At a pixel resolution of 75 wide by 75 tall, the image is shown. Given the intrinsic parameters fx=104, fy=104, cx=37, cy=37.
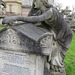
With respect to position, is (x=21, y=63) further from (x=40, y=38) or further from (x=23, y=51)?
(x=40, y=38)

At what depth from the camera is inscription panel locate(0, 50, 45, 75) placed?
178 cm

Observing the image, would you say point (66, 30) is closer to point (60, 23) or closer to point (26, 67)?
point (60, 23)

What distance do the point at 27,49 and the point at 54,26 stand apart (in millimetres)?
670

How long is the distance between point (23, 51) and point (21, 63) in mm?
256

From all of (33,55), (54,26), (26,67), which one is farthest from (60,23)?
(26,67)

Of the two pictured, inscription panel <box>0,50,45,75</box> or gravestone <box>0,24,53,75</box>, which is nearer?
gravestone <box>0,24,53,75</box>

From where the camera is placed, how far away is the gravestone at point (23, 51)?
163cm

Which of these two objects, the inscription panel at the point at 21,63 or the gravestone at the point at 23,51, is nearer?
the gravestone at the point at 23,51

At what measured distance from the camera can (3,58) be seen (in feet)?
6.34

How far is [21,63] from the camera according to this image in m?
1.84

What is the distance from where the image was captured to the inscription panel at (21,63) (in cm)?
178

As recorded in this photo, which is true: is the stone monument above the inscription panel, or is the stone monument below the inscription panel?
above

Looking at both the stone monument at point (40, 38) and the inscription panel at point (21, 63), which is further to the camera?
the inscription panel at point (21, 63)

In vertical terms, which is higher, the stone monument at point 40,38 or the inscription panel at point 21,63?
the stone monument at point 40,38
